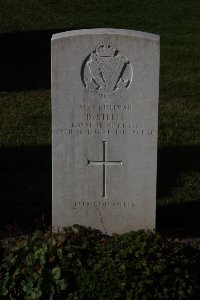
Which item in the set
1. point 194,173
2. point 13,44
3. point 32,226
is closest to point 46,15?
point 13,44

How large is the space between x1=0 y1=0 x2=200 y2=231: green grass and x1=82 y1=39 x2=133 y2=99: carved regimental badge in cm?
181

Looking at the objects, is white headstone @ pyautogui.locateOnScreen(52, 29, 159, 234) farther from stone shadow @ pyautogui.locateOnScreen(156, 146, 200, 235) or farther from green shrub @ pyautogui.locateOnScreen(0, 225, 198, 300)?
stone shadow @ pyautogui.locateOnScreen(156, 146, 200, 235)

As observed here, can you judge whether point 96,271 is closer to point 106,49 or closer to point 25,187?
point 106,49

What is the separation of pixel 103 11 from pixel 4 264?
50.1ft

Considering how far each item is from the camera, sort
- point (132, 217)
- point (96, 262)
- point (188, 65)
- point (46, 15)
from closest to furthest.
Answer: point (96, 262) < point (132, 217) < point (188, 65) < point (46, 15)

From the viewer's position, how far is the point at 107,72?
242 inches

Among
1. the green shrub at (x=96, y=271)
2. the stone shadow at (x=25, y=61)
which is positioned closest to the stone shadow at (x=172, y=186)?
the green shrub at (x=96, y=271)

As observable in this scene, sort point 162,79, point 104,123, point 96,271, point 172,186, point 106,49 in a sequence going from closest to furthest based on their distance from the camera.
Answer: point 96,271 → point 106,49 → point 104,123 → point 172,186 → point 162,79

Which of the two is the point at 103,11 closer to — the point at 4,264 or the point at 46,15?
the point at 46,15

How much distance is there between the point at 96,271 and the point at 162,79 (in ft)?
27.1

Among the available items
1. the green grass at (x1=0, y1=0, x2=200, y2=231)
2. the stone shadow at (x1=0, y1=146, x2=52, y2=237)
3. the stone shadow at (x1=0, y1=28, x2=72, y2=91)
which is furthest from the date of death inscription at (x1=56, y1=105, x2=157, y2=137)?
the stone shadow at (x1=0, y1=28, x2=72, y2=91)

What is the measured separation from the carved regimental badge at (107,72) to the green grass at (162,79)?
71.1 inches

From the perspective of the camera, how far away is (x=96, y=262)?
5656 mm

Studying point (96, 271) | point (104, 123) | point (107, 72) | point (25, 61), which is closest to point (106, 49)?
point (107, 72)
